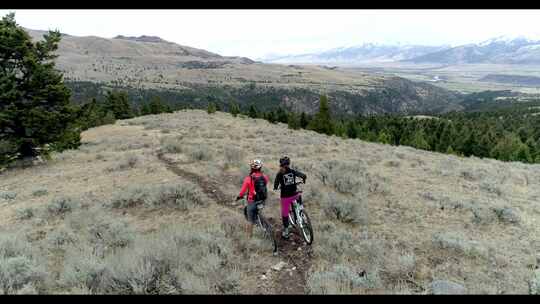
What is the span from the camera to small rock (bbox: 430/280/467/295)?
601cm

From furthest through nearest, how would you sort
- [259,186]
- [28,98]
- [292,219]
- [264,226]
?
[28,98] → [292,219] → [264,226] → [259,186]

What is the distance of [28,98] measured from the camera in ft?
60.3

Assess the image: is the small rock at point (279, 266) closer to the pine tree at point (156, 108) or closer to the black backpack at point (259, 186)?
the black backpack at point (259, 186)

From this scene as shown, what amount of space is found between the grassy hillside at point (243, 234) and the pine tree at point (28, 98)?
2.25 m

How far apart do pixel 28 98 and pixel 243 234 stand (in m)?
17.0

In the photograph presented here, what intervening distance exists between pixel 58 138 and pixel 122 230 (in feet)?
46.0

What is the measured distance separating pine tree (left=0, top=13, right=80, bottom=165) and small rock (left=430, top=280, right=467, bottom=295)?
20.1m

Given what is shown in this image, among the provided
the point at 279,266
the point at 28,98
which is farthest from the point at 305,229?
the point at 28,98

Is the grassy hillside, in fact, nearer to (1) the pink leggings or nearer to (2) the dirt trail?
(2) the dirt trail

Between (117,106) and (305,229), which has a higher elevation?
(117,106)

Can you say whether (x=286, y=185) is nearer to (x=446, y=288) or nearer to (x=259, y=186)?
→ (x=259, y=186)

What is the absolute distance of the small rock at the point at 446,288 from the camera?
6012 mm
